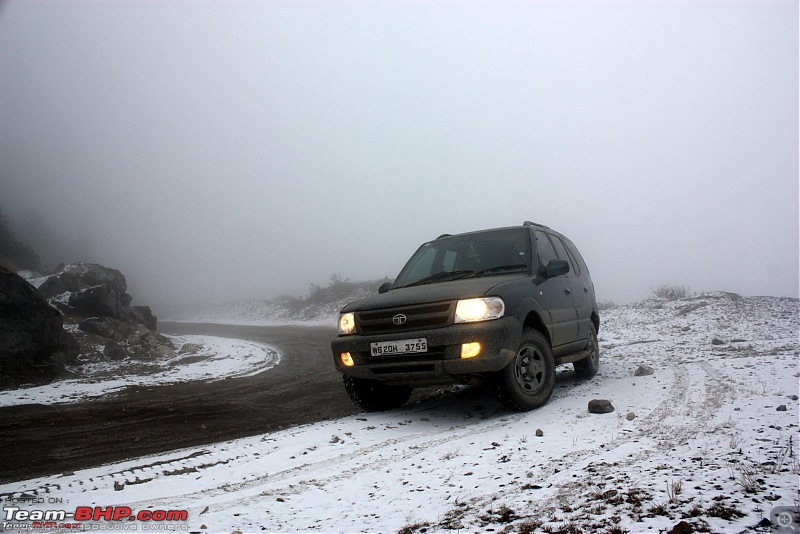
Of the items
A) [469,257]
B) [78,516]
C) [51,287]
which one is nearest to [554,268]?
[469,257]

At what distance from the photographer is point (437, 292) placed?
4.58 m

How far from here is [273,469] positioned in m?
3.52

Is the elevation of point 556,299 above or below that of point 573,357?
above

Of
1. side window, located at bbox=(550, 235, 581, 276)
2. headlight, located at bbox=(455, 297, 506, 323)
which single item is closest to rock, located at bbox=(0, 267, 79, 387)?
headlight, located at bbox=(455, 297, 506, 323)

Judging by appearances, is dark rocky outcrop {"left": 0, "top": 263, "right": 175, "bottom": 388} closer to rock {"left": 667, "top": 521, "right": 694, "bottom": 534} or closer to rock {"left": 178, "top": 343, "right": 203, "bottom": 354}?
rock {"left": 178, "top": 343, "right": 203, "bottom": 354}

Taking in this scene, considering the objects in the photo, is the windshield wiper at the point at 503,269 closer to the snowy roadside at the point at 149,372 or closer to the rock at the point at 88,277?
the snowy roadside at the point at 149,372

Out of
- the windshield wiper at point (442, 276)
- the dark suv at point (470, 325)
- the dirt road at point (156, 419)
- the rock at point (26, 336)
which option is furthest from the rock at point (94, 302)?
the windshield wiper at point (442, 276)

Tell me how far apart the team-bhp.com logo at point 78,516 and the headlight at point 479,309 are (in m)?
2.61

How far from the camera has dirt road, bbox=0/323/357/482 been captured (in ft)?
13.6

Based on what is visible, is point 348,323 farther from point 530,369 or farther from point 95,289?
point 95,289

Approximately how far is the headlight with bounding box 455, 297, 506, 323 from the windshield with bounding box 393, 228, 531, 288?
91cm

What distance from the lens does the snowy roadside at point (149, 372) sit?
287 inches

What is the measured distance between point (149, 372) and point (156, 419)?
4.79 meters

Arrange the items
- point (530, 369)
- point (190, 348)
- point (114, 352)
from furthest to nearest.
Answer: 1. point (190, 348)
2. point (114, 352)
3. point (530, 369)
